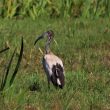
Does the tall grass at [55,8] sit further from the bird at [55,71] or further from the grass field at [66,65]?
the bird at [55,71]

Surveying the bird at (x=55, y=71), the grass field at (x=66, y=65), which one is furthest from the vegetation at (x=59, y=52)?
the bird at (x=55, y=71)

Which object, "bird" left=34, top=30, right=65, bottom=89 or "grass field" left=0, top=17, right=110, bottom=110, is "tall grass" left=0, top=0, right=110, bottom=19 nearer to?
"grass field" left=0, top=17, right=110, bottom=110

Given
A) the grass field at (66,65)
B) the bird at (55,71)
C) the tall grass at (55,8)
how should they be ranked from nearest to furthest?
the grass field at (66,65) < the bird at (55,71) < the tall grass at (55,8)

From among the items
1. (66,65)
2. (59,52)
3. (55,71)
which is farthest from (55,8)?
(55,71)

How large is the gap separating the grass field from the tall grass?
1.05 ft

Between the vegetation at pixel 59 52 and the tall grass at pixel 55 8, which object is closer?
the vegetation at pixel 59 52

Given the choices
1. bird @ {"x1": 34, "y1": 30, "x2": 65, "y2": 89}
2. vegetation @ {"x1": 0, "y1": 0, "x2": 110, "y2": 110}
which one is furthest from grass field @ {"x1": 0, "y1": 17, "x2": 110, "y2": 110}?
bird @ {"x1": 34, "y1": 30, "x2": 65, "y2": 89}

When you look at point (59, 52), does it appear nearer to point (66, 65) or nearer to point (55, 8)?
point (66, 65)

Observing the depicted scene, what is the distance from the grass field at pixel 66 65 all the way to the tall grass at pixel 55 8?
12.6 inches

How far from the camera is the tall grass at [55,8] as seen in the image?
16.1 m

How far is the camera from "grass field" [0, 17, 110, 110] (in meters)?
7.83

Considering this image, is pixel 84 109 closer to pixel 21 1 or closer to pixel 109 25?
pixel 109 25

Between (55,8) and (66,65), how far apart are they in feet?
17.7

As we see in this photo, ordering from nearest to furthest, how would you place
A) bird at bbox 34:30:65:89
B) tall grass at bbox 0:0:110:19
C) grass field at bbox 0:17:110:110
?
grass field at bbox 0:17:110:110
bird at bbox 34:30:65:89
tall grass at bbox 0:0:110:19
